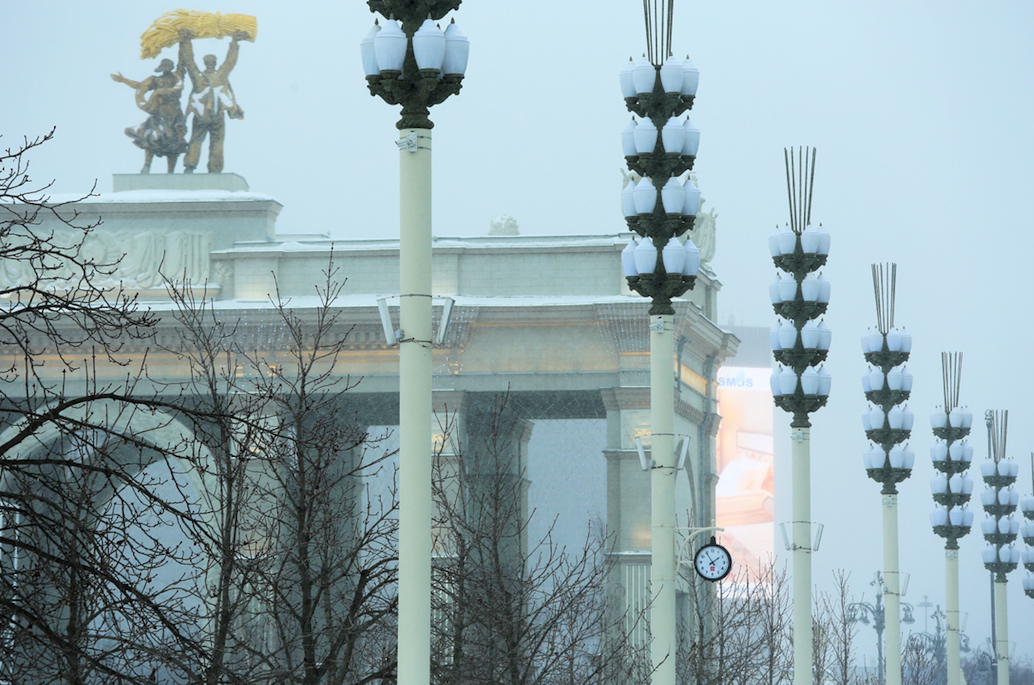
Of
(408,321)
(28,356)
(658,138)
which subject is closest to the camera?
(28,356)

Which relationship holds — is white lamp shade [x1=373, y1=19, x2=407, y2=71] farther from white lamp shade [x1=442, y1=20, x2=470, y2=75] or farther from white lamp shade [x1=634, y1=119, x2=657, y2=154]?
white lamp shade [x1=634, y1=119, x2=657, y2=154]

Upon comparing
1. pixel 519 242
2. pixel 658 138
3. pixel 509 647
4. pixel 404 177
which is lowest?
pixel 509 647

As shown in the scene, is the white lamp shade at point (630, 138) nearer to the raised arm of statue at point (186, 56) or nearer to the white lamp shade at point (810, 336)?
the white lamp shade at point (810, 336)

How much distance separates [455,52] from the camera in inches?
513

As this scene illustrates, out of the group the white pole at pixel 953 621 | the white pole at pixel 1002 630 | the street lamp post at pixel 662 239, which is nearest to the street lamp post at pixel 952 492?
the white pole at pixel 953 621

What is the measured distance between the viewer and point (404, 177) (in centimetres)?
1295

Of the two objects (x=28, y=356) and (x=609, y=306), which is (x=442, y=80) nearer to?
(x=28, y=356)

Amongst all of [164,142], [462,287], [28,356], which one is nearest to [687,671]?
[462,287]

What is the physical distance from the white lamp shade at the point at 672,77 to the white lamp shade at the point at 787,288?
224 inches

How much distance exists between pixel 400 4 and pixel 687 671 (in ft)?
87.4

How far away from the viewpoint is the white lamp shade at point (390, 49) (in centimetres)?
1300

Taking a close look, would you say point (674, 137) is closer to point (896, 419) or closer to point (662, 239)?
A: point (662, 239)

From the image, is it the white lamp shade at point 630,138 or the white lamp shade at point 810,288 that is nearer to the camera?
the white lamp shade at point 630,138

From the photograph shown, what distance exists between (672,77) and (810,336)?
6.52 m
